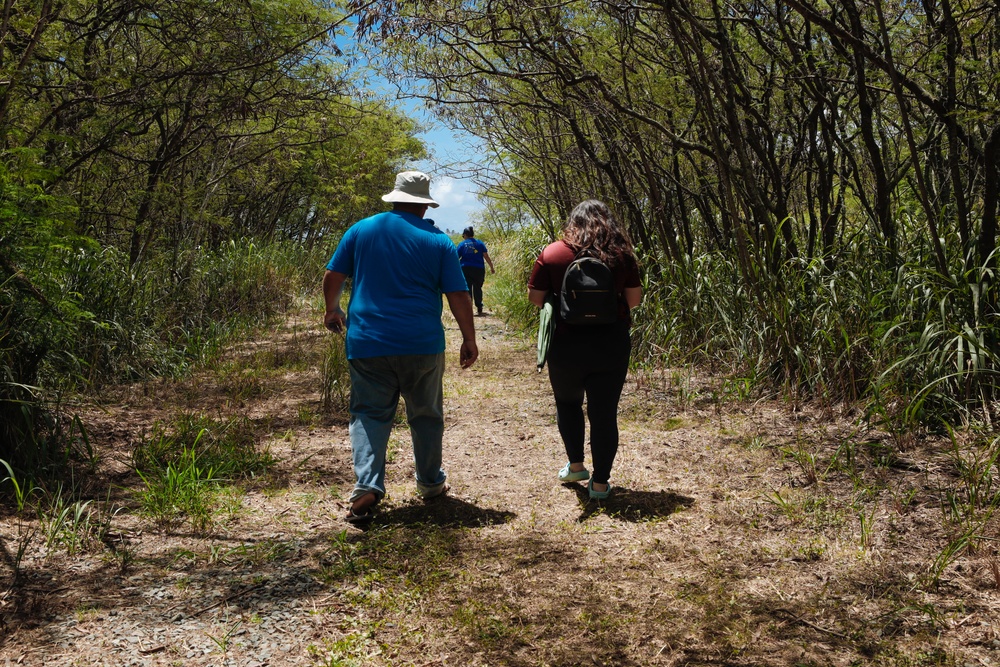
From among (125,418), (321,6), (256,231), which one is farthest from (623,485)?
(256,231)

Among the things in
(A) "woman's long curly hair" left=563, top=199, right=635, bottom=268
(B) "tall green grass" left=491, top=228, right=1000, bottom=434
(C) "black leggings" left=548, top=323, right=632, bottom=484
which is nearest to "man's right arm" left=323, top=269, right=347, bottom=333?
(C) "black leggings" left=548, top=323, right=632, bottom=484

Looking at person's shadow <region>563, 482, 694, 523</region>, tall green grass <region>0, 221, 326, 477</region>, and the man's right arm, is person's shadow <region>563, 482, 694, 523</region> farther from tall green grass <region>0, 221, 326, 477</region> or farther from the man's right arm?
tall green grass <region>0, 221, 326, 477</region>

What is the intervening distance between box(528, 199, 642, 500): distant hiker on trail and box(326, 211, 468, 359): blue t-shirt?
0.57 metres

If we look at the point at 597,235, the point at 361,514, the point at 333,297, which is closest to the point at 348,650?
the point at 361,514

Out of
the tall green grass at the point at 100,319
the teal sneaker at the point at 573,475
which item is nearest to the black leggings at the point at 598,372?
the teal sneaker at the point at 573,475

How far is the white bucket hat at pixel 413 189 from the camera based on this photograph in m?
3.93

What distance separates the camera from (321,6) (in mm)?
8508

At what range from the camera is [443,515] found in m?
3.99

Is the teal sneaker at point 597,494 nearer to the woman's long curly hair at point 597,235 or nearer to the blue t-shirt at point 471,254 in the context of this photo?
the woman's long curly hair at point 597,235

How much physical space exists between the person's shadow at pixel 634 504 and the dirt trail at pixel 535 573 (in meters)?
0.02

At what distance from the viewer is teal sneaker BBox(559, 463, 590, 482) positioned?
172 inches

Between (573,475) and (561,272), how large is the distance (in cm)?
118

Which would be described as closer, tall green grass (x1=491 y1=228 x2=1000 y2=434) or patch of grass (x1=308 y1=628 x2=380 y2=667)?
patch of grass (x1=308 y1=628 x2=380 y2=667)

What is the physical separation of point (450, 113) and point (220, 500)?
6220mm
